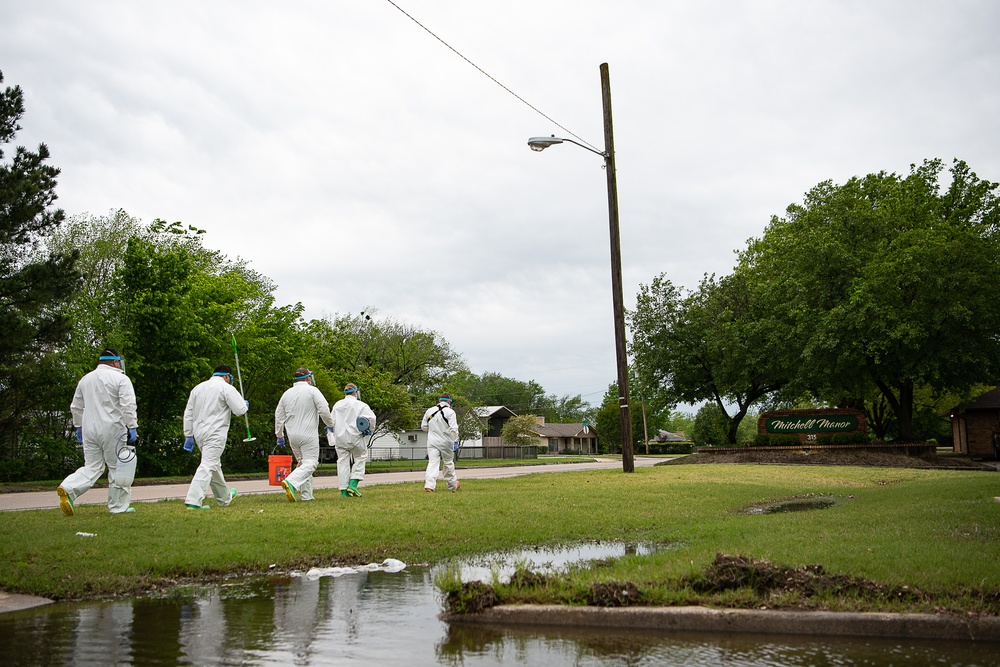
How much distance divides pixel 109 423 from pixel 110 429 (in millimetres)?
89

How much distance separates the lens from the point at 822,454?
105ft

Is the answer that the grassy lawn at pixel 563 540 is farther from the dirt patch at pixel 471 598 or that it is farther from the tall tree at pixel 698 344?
the tall tree at pixel 698 344

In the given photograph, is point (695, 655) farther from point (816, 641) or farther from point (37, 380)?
point (37, 380)

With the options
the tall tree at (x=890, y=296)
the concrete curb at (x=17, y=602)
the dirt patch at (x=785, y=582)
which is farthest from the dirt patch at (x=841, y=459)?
the concrete curb at (x=17, y=602)

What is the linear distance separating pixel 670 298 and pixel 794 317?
8797mm

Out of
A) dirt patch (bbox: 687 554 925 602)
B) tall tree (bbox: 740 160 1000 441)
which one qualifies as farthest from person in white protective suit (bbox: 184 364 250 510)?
tall tree (bbox: 740 160 1000 441)

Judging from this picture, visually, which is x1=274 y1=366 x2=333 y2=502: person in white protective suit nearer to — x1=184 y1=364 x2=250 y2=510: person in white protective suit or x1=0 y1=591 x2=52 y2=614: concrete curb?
x1=184 y1=364 x2=250 y2=510: person in white protective suit

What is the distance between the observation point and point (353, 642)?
493cm

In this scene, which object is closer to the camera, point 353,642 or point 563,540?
point 353,642

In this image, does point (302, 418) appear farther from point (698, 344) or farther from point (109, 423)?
point (698, 344)

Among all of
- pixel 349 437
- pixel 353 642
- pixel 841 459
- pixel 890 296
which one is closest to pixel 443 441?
pixel 349 437

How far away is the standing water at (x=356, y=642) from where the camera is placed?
4469 mm

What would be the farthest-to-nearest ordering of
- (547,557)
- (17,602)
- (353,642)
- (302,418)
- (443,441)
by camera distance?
(443,441), (302,418), (547,557), (17,602), (353,642)

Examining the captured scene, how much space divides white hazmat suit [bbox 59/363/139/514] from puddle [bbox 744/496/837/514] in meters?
9.29
